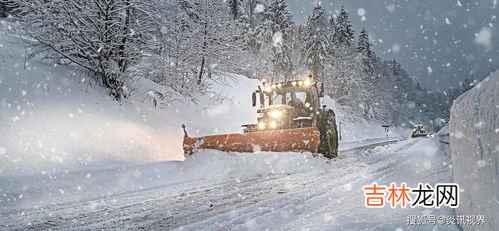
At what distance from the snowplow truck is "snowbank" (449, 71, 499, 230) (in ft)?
21.5

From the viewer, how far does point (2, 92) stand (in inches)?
372

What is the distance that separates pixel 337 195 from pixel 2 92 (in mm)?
8578

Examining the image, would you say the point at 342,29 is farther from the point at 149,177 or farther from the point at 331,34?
the point at 149,177

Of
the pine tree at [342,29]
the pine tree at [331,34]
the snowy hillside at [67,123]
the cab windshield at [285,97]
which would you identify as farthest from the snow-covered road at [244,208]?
the pine tree at [342,29]

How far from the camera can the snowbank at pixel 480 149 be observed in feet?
6.23

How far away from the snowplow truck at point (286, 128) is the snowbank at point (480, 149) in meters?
6.56

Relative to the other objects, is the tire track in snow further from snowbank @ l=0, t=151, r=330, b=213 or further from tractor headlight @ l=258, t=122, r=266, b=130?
tractor headlight @ l=258, t=122, r=266, b=130

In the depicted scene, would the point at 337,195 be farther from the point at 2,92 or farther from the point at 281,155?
the point at 2,92

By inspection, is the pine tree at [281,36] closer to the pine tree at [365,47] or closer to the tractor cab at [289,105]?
the pine tree at [365,47]

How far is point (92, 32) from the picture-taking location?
11.6 m

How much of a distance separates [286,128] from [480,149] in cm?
845

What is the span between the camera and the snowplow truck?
944cm

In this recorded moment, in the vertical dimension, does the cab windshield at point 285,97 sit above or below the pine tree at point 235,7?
below

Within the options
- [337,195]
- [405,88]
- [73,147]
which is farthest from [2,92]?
[405,88]
